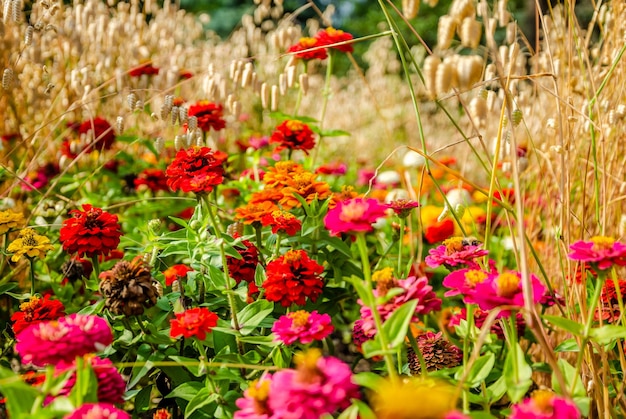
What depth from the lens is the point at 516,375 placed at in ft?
2.67

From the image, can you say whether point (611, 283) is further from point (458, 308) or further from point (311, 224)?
point (311, 224)

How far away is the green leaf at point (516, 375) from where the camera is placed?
799 millimetres

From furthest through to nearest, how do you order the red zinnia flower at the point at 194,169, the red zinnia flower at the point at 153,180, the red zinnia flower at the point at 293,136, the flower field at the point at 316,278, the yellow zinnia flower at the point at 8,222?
1. the red zinnia flower at the point at 153,180
2. the red zinnia flower at the point at 293,136
3. the yellow zinnia flower at the point at 8,222
4. the red zinnia flower at the point at 194,169
5. the flower field at the point at 316,278

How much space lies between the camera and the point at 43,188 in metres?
2.08

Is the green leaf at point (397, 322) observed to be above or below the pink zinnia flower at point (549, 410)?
above

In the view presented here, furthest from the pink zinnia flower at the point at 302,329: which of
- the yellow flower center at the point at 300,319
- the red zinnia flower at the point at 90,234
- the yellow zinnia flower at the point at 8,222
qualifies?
the yellow zinnia flower at the point at 8,222

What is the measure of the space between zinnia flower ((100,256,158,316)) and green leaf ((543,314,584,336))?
0.62m

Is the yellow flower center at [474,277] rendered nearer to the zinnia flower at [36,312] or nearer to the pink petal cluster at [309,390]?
the pink petal cluster at [309,390]

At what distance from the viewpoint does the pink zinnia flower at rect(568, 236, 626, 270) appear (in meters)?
0.83

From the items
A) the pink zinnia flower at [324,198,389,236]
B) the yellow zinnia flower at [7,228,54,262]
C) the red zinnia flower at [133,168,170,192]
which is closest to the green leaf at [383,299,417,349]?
the pink zinnia flower at [324,198,389,236]

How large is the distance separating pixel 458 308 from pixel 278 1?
105cm

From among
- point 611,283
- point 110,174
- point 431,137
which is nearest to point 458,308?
point 611,283

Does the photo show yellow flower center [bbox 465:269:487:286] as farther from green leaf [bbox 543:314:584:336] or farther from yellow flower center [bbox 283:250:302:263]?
yellow flower center [bbox 283:250:302:263]

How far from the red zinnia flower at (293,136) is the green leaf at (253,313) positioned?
607mm
